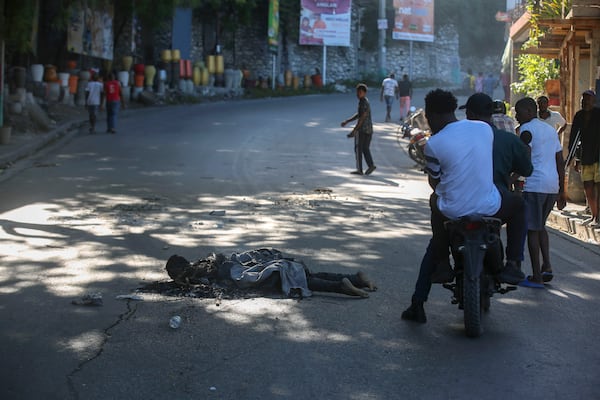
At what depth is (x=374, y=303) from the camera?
6.87 m

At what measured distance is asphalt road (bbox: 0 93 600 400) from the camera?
500cm

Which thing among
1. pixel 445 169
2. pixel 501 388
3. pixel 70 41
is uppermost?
pixel 70 41

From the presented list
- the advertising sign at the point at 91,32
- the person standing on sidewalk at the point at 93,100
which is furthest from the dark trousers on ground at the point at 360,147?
the advertising sign at the point at 91,32

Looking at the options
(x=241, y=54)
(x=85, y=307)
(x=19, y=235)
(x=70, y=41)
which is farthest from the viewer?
(x=241, y=54)

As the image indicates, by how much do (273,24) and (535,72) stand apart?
29.4m

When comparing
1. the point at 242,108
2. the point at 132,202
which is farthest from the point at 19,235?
the point at 242,108

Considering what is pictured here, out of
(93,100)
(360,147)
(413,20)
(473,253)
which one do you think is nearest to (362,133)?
(360,147)

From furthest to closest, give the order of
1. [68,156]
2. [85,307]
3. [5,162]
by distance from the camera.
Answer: [68,156], [5,162], [85,307]

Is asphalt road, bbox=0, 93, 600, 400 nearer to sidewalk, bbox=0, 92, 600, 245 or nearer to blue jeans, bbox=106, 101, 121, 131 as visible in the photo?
sidewalk, bbox=0, 92, 600, 245

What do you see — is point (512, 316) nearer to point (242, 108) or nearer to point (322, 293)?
point (322, 293)

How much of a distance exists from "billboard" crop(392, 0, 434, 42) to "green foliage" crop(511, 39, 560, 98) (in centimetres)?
3720

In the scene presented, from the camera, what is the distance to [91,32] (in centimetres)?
3192

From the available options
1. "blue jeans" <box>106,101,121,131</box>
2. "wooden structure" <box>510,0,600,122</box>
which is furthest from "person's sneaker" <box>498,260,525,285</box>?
"blue jeans" <box>106,101,121,131</box>

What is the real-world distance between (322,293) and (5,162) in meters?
12.2
